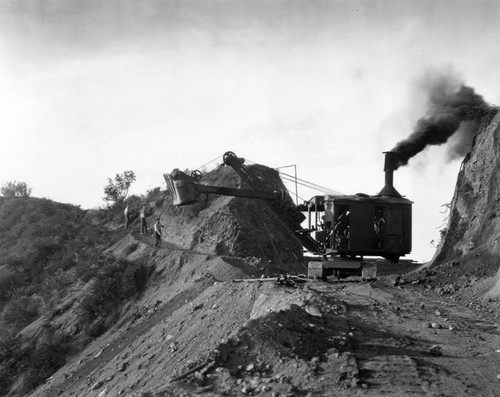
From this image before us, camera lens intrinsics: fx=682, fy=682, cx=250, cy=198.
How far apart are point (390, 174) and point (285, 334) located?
13372 millimetres

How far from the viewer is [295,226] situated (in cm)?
2536

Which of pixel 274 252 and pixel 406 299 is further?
pixel 274 252

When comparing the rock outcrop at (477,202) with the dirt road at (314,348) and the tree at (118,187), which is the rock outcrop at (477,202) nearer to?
the dirt road at (314,348)

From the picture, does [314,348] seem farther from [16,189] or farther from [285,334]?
[16,189]

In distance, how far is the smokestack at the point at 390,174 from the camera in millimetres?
22341

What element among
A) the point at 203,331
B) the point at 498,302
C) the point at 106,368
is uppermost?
the point at 498,302

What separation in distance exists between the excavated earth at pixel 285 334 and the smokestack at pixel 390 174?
254 cm

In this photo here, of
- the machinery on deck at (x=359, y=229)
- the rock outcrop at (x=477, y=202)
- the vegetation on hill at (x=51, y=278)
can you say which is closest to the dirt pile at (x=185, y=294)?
the vegetation on hill at (x=51, y=278)

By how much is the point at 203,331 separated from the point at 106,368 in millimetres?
4243

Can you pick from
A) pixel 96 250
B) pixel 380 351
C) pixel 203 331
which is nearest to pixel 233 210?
pixel 96 250

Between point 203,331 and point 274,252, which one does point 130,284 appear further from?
point 203,331

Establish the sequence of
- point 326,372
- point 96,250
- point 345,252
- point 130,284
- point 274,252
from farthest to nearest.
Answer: point 96,250, point 274,252, point 130,284, point 345,252, point 326,372

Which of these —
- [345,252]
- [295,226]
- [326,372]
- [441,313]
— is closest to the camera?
[326,372]

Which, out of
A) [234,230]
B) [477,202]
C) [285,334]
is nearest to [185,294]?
[234,230]
